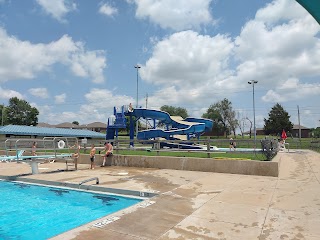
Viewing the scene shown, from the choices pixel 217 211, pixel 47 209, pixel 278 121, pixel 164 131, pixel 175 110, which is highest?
pixel 175 110

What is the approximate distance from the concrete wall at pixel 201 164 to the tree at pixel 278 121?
258 ft

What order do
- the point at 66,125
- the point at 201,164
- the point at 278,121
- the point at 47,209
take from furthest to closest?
the point at 66,125
the point at 278,121
the point at 201,164
the point at 47,209

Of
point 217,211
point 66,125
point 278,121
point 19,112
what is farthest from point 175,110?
point 217,211

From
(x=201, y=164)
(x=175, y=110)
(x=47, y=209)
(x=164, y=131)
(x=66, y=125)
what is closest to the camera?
(x=47, y=209)

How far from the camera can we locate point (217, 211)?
6.77 meters

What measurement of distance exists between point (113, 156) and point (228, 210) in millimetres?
10845

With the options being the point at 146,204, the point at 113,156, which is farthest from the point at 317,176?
the point at 113,156

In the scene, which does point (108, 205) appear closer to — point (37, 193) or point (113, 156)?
point (37, 193)

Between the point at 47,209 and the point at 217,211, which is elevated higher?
the point at 217,211

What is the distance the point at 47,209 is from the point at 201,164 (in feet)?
24.3

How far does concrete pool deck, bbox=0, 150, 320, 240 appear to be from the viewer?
530cm

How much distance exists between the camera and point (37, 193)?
10844 mm

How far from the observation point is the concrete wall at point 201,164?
1248 centimetres

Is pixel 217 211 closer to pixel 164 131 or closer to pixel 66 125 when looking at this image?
pixel 164 131
